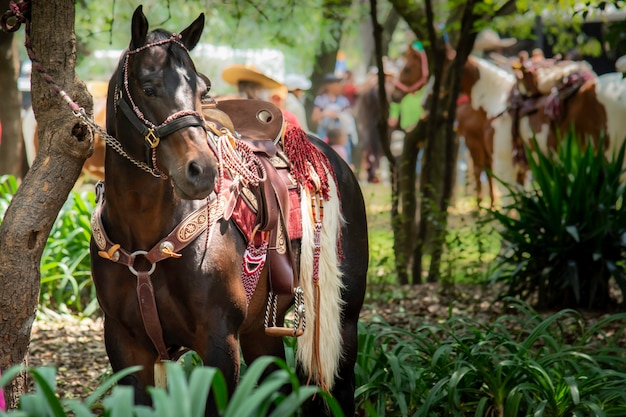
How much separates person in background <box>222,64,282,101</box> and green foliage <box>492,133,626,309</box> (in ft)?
11.8

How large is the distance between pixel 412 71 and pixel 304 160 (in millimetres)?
9471

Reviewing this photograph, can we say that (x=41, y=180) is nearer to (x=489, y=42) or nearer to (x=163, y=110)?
(x=163, y=110)

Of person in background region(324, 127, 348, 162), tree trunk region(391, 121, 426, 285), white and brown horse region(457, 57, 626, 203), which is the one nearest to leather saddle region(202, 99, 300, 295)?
tree trunk region(391, 121, 426, 285)

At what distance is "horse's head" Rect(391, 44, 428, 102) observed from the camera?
13203mm

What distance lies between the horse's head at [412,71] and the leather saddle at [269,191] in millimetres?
9112

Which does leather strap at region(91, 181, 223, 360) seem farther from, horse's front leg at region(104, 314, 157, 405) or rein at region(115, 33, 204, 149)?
rein at region(115, 33, 204, 149)

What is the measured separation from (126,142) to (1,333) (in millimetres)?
991

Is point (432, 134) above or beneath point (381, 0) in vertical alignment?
beneath

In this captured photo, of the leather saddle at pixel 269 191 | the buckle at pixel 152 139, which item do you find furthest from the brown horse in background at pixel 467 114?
the buckle at pixel 152 139

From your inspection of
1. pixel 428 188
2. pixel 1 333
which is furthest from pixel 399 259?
pixel 1 333

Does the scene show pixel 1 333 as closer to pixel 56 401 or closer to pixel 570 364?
pixel 56 401

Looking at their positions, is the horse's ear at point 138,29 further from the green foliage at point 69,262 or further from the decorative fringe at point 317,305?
the green foliage at point 69,262

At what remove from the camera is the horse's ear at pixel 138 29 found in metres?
3.13

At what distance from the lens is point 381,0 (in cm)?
2189
